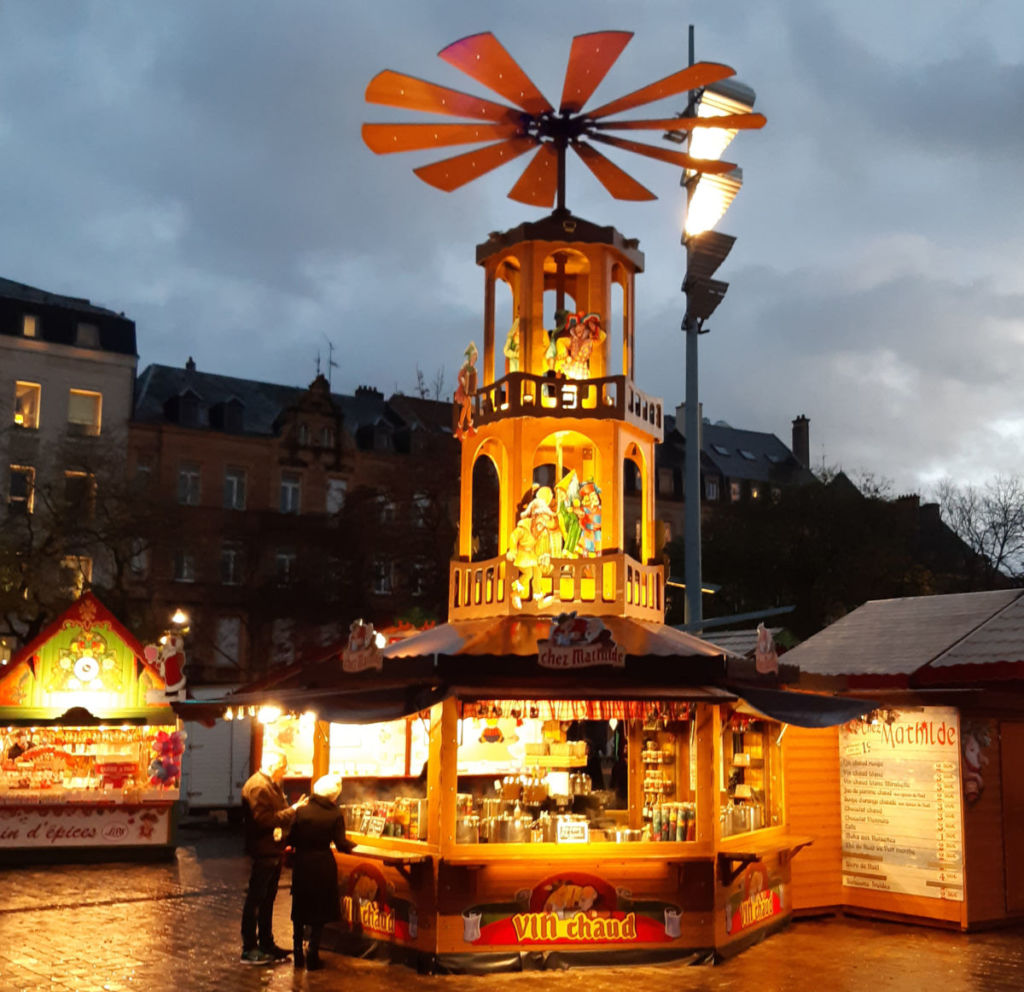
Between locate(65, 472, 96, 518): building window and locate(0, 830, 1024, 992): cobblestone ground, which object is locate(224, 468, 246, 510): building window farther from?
locate(0, 830, 1024, 992): cobblestone ground

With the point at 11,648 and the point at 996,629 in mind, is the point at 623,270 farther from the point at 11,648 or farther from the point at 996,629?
the point at 11,648

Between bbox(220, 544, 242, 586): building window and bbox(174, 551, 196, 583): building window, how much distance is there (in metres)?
1.01

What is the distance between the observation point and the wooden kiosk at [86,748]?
1973 cm

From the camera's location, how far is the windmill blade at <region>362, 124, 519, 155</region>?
12945mm

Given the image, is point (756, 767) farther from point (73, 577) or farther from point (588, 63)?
point (73, 577)

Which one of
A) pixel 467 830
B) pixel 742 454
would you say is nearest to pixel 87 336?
pixel 742 454

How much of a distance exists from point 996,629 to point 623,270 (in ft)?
19.8

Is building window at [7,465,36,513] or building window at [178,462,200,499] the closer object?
building window at [7,465,36,513]

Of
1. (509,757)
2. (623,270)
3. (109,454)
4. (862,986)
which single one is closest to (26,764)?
(509,757)

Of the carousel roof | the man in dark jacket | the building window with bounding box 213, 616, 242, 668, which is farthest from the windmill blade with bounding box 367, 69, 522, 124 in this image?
the building window with bounding box 213, 616, 242, 668

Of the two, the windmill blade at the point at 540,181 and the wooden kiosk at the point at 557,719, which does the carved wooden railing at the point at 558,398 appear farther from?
the windmill blade at the point at 540,181

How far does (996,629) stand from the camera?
1516 centimetres

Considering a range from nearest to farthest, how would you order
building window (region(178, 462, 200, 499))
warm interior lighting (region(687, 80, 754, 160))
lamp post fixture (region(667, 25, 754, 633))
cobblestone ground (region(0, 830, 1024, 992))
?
1. cobblestone ground (region(0, 830, 1024, 992))
2. warm interior lighting (region(687, 80, 754, 160))
3. lamp post fixture (region(667, 25, 754, 633))
4. building window (region(178, 462, 200, 499))

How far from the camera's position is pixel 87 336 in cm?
4066
